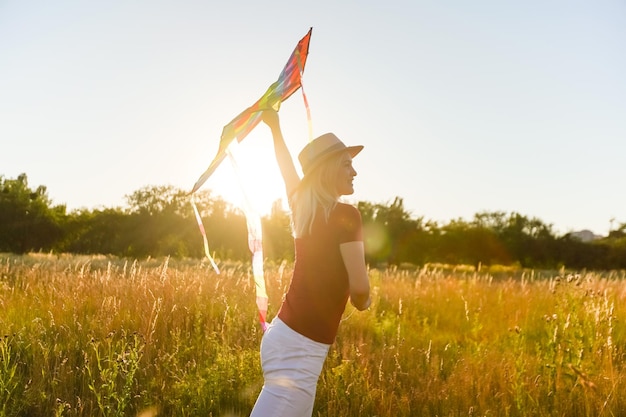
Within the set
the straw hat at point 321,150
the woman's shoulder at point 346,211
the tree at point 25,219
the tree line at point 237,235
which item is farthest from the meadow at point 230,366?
the tree at point 25,219

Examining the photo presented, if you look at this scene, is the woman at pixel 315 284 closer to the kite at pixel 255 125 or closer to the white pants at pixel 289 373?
the white pants at pixel 289 373

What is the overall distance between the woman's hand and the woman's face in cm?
83

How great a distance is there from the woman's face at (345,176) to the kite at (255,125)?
1.96 feet

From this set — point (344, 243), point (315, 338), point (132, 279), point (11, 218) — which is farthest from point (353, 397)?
point (11, 218)

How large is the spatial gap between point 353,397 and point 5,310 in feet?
14.7

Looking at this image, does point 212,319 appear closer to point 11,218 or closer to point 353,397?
point 353,397

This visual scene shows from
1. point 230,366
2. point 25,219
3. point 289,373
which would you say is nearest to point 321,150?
point 289,373

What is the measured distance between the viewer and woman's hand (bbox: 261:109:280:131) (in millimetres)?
3188

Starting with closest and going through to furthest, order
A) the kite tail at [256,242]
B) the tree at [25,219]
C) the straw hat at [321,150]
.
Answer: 1. the straw hat at [321,150]
2. the kite tail at [256,242]
3. the tree at [25,219]

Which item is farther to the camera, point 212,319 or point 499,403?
point 212,319

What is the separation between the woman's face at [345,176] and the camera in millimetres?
2457

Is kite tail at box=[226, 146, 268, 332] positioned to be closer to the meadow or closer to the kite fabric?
the kite fabric

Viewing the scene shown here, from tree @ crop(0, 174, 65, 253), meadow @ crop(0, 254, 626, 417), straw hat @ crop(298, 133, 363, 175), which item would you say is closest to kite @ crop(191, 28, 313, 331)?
straw hat @ crop(298, 133, 363, 175)

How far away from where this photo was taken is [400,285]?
36.4ft
